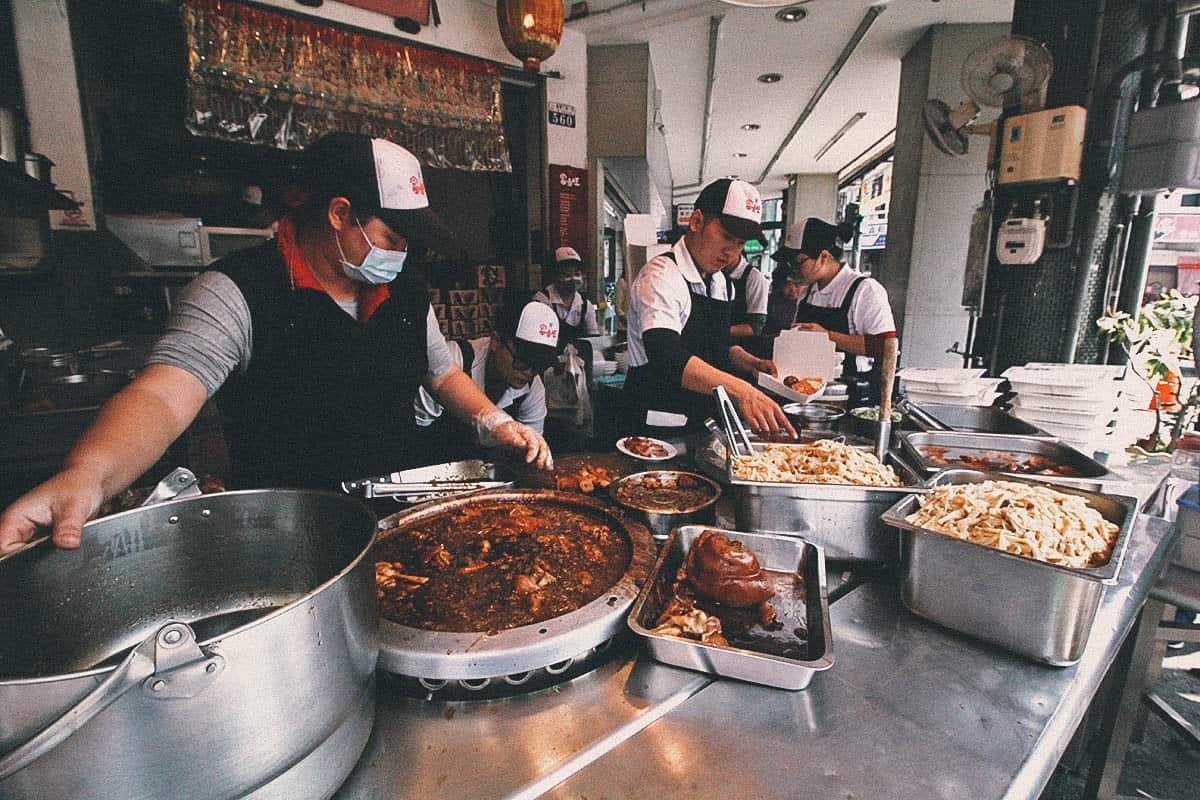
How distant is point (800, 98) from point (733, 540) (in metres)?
9.00

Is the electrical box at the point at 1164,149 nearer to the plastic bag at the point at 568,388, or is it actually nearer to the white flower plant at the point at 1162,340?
the white flower plant at the point at 1162,340

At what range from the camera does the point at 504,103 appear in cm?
586

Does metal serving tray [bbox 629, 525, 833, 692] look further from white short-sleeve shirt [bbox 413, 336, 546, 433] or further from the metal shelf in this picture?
the metal shelf

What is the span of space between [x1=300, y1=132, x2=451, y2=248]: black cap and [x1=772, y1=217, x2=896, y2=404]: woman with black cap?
3.23 m

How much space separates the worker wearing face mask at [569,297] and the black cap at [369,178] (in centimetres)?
360

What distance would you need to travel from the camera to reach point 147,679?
585 millimetres

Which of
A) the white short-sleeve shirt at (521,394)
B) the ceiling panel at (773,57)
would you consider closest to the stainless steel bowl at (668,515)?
the white short-sleeve shirt at (521,394)

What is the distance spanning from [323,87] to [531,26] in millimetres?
1827

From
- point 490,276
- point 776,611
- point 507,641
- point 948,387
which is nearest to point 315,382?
point 507,641

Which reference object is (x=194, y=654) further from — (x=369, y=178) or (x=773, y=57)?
(x=773, y=57)

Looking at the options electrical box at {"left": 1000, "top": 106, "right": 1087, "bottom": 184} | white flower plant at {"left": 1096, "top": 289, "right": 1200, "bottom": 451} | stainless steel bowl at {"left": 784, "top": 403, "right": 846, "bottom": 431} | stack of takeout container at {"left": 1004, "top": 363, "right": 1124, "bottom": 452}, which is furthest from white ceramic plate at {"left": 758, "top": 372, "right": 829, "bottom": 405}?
electrical box at {"left": 1000, "top": 106, "right": 1087, "bottom": 184}

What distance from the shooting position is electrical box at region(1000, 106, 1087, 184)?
4047 mm

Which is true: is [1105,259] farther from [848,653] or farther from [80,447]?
[80,447]

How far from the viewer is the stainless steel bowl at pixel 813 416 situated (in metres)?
2.93
